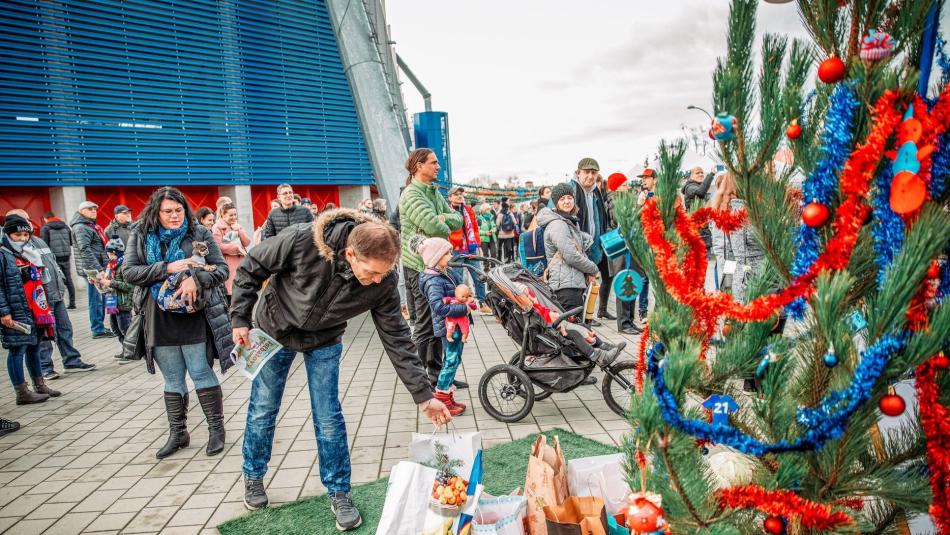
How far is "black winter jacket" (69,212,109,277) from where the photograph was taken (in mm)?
7887

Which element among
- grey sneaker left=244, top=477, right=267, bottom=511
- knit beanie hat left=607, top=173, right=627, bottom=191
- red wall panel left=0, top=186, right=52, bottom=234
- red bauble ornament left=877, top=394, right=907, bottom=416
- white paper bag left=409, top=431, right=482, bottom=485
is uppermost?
red wall panel left=0, top=186, right=52, bottom=234

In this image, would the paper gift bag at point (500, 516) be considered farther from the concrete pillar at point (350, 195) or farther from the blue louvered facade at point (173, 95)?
the concrete pillar at point (350, 195)

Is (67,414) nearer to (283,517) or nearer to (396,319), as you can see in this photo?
(283,517)

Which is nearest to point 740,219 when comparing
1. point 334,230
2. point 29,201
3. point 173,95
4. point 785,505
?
point 785,505

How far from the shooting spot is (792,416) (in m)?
1.28

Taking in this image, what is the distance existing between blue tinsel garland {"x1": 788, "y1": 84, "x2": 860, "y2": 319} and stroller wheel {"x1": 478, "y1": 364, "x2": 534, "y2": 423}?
10.6 feet

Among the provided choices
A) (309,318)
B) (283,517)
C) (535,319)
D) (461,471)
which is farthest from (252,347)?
(535,319)

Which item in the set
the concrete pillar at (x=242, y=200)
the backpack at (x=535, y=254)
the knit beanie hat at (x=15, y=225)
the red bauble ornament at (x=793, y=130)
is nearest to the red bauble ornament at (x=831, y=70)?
the red bauble ornament at (x=793, y=130)

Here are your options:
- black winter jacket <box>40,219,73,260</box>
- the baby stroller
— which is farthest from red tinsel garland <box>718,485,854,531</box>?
black winter jacket <box>40,219,73,260</box>

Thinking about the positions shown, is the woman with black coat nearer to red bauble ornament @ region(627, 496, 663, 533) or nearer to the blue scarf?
the blue scarf

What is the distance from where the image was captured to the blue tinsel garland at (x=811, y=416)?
3.51 ft

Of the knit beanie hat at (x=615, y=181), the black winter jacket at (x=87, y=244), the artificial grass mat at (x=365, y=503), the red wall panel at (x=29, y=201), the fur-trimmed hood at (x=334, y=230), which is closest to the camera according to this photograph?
the knit beanie hat at (x=615, y=181)

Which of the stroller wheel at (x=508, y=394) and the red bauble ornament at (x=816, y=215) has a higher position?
the red bauble ornament at (x=816, y=215)

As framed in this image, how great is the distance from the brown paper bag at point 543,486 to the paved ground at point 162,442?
1124mm
